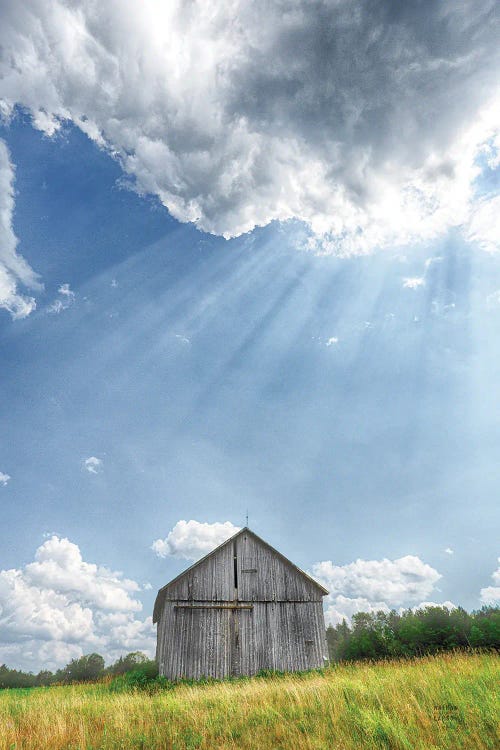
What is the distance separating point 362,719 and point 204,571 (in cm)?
1736

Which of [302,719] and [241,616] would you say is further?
[241,616]

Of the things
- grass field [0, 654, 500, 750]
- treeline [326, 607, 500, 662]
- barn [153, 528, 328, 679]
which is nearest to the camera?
grass field [0, 654, 500, 750]

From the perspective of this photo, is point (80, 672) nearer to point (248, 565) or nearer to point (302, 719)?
point (248, 565)

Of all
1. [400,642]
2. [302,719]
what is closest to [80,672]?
[400,642]

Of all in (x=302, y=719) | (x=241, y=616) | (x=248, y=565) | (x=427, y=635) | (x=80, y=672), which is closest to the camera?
(x=302, y=719)

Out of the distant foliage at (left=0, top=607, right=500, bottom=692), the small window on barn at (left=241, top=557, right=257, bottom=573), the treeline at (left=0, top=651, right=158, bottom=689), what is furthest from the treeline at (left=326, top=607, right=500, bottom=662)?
the treeline at (left=0, top=651, right=158, bottom=689)

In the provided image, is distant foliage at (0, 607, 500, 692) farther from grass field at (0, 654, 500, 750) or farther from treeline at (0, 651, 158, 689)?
grass field at (0, 654, 500, 750)

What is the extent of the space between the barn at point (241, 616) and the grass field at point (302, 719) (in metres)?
11.6

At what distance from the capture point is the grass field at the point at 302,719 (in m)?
6.48

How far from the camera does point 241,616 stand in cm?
2228

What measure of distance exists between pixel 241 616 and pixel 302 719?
1597 centimetres

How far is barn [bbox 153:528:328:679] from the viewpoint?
69.2 feet

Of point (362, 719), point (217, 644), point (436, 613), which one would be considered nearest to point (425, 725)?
point (362, 719)

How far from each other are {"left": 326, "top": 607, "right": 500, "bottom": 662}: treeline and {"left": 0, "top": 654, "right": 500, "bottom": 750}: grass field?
2130 centimetres
